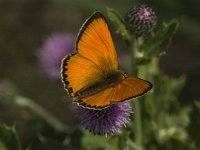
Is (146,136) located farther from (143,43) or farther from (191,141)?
(143,43)

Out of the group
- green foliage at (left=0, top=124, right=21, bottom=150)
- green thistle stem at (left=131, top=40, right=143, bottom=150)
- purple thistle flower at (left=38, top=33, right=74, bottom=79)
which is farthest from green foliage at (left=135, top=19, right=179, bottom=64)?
purple thistle flower at (left=38, top=33, right=74, bottom=79)

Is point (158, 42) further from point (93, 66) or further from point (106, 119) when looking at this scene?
point (106, 119)

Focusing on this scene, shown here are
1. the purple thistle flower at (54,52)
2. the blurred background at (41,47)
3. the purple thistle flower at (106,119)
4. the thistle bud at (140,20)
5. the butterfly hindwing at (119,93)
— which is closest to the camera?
the butterfly hindwing at (119,93)

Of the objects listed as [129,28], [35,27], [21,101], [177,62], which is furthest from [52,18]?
[129,28]

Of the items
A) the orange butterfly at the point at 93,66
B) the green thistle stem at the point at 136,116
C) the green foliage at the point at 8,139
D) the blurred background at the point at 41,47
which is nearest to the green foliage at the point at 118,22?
the green thistle stem at the point at 136,116

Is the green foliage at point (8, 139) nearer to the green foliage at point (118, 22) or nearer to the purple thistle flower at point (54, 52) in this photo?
the green foliage at point (118, 22)

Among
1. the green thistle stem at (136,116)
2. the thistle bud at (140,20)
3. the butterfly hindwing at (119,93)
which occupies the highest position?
the thistle bud at (140,20)

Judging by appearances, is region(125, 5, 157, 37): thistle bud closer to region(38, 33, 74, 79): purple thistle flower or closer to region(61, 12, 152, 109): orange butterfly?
region(61, 12, 152, 109): orange butterfly

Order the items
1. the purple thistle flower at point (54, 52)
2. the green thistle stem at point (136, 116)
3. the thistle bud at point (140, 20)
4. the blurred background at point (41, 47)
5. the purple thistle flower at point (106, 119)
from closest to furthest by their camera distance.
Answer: the purple thistle flower at point (106, 119) → the thistle bud at point (140, 20) → the green thistle stem at point (136, 116) → the purple thistle flower at point (54, 52) → the blurred background at point (41, 47)
